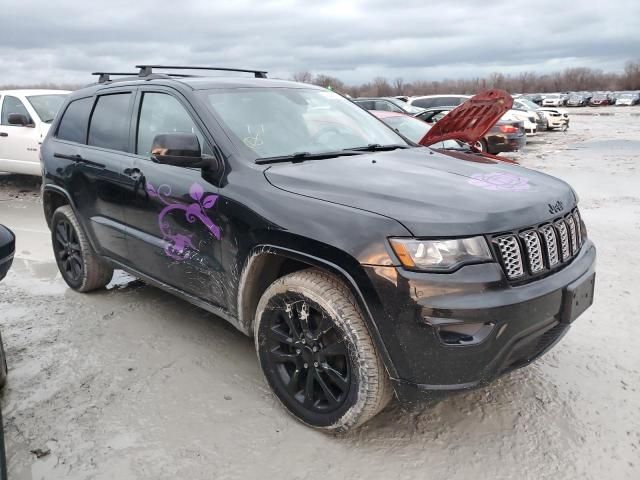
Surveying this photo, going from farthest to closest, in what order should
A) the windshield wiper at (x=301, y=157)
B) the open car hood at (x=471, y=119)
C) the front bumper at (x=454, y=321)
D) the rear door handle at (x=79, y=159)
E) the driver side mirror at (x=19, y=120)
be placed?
the driver side mirror at (x=19, y=120) < the open car hood at (x=471, y=119) < the rear door handle at (x=79, y=159) < the windshield wiper at (x=301, y=157) < the front bumper at (x=454, y=321)

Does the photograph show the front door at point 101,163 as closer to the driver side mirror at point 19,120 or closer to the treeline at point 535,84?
the driver side mirror at point 19,120

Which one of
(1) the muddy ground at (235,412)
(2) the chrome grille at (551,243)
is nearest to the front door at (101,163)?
(1) the muddy ground at (235,412)

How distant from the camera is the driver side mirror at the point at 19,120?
27.1ft

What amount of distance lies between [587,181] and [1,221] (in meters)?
9.15

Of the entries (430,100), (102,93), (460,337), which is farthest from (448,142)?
(430,100)

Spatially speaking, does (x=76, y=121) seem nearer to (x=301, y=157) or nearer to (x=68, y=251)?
(x=68, y=251)

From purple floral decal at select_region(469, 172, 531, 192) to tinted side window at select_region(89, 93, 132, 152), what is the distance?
2347 mm

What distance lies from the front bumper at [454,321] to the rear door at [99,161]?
85.6 inches

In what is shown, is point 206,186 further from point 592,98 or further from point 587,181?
point 592,98

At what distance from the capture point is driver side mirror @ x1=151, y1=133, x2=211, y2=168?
290 cm

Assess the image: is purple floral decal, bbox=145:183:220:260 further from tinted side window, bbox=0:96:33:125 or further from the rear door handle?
tinted side window, bbox=0:96:33:125

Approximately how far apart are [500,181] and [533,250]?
48 cm

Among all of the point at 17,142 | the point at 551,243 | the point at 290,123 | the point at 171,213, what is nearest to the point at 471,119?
the point at 290,123

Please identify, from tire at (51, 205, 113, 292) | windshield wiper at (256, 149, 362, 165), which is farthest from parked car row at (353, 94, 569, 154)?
tire at (51, 205, 113, 292)
